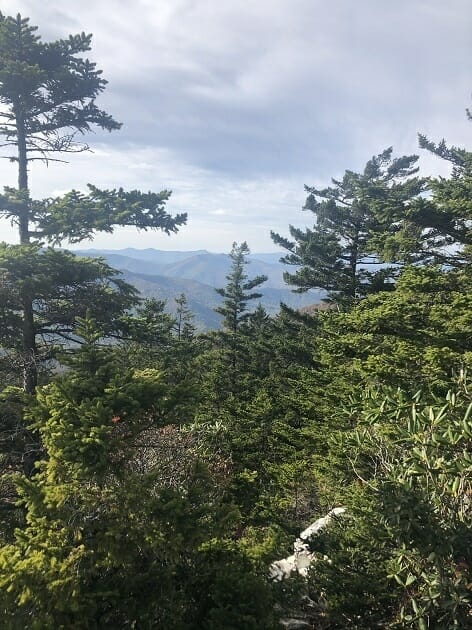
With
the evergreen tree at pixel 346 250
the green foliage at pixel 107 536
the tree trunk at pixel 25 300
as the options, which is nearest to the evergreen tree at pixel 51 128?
the tree trunk at pixel 25 300

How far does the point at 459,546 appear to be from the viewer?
5.35m

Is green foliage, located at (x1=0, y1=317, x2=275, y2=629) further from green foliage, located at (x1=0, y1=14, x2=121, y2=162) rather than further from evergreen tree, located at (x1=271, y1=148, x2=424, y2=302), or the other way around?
evergreen tree, located at (x1=271, y1=148, x2=424, y2=302)

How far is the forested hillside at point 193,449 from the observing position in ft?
17.1

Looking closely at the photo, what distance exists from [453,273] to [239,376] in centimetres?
1829

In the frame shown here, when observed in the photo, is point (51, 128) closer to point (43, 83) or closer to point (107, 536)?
point (43, 83)

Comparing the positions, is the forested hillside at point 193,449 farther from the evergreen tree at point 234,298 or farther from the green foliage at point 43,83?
the evergreen tree at point 234,298

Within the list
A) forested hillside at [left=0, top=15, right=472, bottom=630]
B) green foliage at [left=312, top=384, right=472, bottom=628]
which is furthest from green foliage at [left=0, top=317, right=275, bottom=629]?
green foliage at [left=312, top=384, right=472, bottom=628]

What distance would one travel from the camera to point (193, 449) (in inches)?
321

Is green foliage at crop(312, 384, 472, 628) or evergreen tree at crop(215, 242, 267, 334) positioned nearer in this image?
green foliage at crop(312, 384, 472, 628)

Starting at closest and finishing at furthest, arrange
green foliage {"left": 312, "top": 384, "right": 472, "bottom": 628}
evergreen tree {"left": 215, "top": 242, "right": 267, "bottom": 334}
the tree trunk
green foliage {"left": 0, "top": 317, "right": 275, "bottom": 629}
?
green foliage {"left": 0, "top": 317, "right": 275, "bottom": 629}
green foliage {"left": 312, "top": 384, "right": 472, "bottom": 628}
the tree trunk
evergreen tree {"left": 215, "top": 242, "right": 267, "bottom": 334}

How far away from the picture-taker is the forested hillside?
17.1ft

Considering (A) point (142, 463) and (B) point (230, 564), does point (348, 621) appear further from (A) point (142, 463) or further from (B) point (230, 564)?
(A) point (142, 463)

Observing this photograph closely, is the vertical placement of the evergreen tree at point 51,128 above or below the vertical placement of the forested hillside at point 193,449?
above

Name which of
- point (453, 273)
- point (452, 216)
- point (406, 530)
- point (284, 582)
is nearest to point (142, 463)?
point (284, 582)
